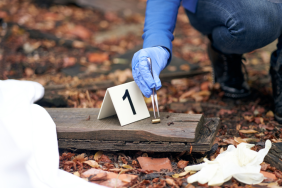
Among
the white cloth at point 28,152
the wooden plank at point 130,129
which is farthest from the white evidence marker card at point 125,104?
the white cloth at point 28,152

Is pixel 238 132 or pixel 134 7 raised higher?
pixel 134 7

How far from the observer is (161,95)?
8.25ft

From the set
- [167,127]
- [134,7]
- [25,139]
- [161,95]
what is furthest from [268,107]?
[134,7]

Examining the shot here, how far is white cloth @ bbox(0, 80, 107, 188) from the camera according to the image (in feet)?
4.20

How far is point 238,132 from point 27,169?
4.39 ft

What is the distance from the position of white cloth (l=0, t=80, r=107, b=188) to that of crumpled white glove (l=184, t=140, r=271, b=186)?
1.65ft

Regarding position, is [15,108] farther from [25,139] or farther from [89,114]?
[89,114]

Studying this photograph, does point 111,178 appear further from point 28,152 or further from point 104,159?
point 28,152

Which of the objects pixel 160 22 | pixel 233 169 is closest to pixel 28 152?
pixel 233 169

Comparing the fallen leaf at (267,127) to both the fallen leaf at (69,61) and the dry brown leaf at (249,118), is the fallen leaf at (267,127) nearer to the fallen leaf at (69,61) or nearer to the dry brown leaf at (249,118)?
the dry brown leaf at (249,118)

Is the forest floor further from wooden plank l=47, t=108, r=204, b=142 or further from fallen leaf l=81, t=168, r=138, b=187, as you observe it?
wooden plank l=47, t=108, r=204, b=142

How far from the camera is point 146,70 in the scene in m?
1.53

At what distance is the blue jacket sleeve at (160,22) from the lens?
5.82 ft

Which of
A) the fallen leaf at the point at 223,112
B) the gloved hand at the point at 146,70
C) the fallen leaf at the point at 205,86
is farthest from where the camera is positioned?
the fallen leaf at the point at 205,86
